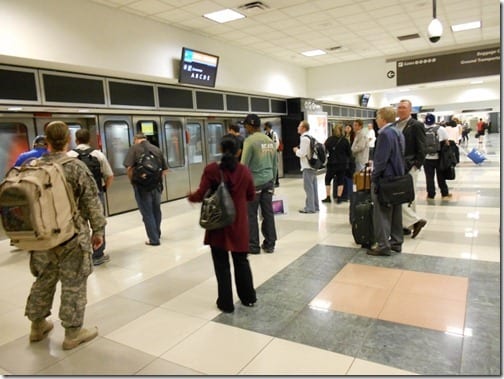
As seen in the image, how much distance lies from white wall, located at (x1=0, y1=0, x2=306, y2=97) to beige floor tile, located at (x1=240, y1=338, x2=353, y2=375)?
4.50 m

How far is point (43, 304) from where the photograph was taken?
98.7 inches

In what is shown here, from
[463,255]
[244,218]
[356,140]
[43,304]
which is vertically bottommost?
[463,255]

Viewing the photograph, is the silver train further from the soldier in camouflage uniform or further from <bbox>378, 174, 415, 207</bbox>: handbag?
<bbox>378, 174, 415, 207</bbox>: handbag

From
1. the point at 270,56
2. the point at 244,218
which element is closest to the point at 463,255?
the point at 244,218

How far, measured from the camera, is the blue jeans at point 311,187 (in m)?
6.03

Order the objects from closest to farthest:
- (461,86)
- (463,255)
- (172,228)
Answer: (463,255)
(172,228)
(461,86)

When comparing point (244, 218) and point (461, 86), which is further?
point (461, 86)

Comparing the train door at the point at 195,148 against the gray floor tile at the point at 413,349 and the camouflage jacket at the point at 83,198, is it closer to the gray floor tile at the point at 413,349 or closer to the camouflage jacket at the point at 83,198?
the camouflage jacket at the point at 83,198

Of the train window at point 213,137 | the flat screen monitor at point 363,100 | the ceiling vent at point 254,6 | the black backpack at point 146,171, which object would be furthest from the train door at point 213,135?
the flat screen monitor at point 363,100

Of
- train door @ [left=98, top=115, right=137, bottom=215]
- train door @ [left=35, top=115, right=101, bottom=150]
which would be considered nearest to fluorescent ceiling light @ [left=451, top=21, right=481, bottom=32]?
train door @ [left=98, top=115, right=137, bottom=215]

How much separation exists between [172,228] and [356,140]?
11.6 feet

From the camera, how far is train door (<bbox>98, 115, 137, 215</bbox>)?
263 inches

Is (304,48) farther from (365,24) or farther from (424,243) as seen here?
(424,243)

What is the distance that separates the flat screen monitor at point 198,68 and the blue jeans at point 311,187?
2.77m
